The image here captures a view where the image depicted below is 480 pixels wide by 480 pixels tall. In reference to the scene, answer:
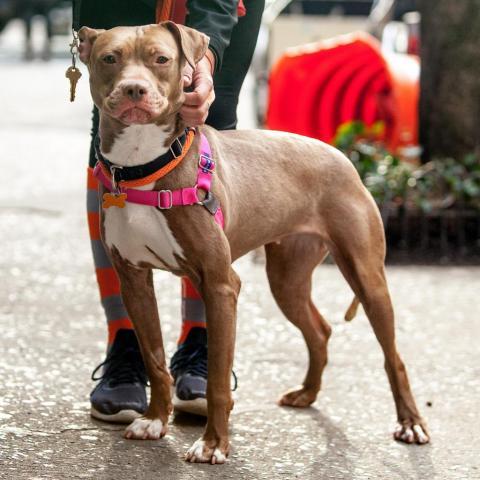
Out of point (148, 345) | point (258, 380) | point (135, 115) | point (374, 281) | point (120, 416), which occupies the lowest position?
point (258, 380)

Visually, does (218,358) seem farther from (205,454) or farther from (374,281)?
(374,281)

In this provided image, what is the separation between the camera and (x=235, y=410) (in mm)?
3955

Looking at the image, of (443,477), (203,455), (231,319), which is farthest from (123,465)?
(443,477)

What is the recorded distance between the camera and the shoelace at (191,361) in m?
3.93

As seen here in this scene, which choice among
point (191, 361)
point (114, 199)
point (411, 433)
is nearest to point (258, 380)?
point (191, 361)

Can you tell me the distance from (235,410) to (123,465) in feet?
2.22

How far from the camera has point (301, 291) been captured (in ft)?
13.2

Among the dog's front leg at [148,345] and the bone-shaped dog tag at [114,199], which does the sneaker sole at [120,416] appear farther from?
the bone-shaped dog tag at [114,199]

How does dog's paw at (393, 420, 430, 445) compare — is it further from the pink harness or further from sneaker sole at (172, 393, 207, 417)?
the pink harness

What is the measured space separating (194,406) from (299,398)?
427mm

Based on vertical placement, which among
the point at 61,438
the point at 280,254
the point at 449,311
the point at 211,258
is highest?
the point at 211,258

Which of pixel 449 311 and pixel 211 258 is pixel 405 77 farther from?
pixel 211 258

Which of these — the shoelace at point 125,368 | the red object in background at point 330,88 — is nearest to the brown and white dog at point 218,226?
the shoelace at point 125,368

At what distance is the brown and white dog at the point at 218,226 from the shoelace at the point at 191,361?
A: 0.32 m
